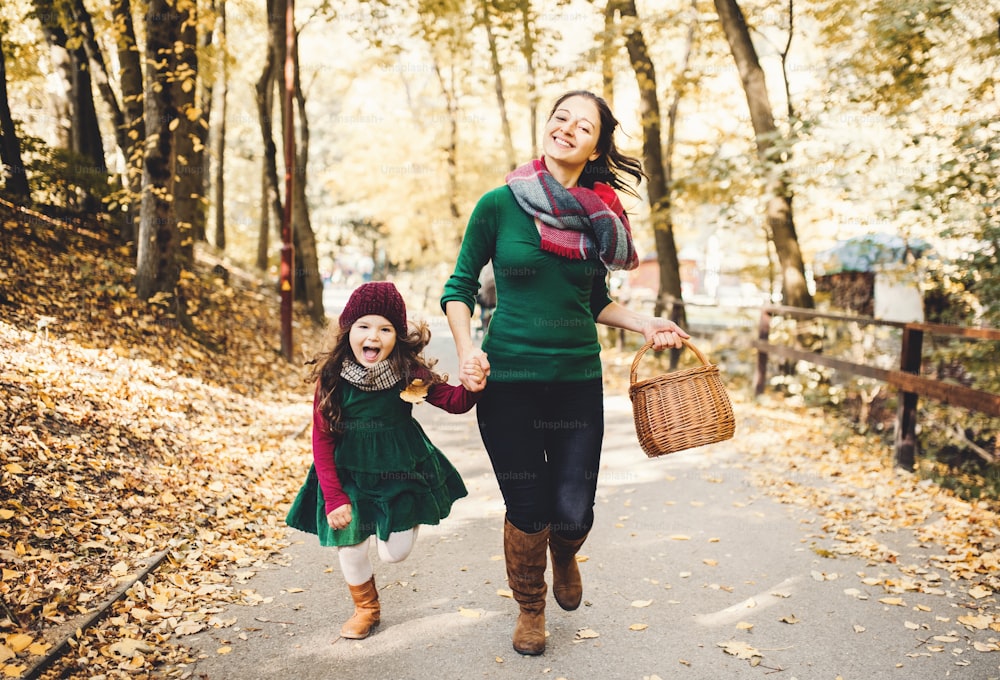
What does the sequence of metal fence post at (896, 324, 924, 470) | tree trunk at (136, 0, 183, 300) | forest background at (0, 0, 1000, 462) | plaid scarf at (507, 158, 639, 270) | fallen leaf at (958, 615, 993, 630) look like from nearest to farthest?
1. plaid scarf at (507, 158, 639, 270)
2. fallen leaf at (958, 615, 993, 630)
3. metal fence post at (896, 324, 924, 470)
4. forest background at (0, 0, 1000, 462)
5. tree trunk at (136, 0, 183, 300)

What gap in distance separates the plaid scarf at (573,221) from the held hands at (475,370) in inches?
20.5

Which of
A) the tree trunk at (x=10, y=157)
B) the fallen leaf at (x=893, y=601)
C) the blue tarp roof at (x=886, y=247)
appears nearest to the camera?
the fallen leaf at (x=893, y=601)

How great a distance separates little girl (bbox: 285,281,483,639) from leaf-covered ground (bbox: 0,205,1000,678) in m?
0.74

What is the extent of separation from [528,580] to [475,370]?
1.01 m

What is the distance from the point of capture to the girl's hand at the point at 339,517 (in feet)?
11.6

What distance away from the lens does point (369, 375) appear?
3.60 m

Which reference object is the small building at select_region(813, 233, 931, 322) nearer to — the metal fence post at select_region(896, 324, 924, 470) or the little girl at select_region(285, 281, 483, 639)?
the metal fence post at select_region(896, 324, 924, 470)

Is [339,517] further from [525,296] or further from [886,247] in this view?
[886,247]

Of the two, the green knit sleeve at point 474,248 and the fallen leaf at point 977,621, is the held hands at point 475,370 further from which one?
the fallen leaf at point 977,621

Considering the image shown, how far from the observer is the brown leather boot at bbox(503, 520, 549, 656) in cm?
347

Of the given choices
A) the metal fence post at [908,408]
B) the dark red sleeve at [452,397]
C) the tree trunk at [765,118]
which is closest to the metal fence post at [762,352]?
the tree trunk at [765,118]

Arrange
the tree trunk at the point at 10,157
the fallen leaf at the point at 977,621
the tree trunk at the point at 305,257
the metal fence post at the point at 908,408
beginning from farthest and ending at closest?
the tree trunk at the point at 305,257
the tree trunk at the point at 10,157
the metal fence post at the point at 908,408
the fallen leaf at the point at 977,621

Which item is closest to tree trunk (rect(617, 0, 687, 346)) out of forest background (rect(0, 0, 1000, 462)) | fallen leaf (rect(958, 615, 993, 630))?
forest background (rect(0, 0, 1000, 462))

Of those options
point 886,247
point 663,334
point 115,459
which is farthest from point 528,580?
point 886,247
